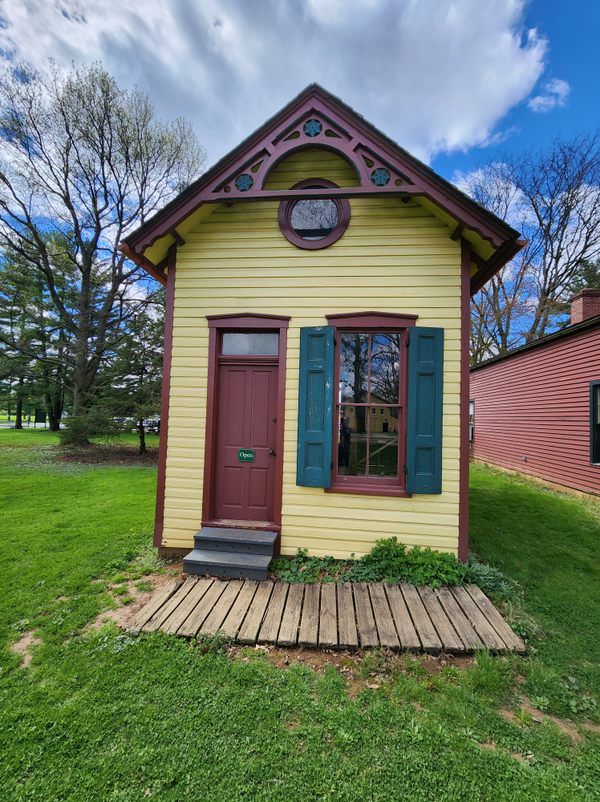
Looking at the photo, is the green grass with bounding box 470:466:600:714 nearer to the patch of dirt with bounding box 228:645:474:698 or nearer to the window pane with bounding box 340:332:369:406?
the patch of dirt with bounding box 228:645:474:698

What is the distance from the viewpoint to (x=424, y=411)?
4066mm

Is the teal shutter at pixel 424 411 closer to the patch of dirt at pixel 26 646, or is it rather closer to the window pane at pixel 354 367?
the window pane at pixel 354 367

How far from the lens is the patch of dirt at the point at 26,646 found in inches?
101

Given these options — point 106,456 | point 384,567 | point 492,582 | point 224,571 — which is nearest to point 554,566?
point 492,582

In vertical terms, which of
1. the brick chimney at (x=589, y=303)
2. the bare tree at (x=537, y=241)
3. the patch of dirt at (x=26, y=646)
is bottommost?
the patch of dirt at (x=26, y=646)

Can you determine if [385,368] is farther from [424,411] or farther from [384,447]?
[384,447]

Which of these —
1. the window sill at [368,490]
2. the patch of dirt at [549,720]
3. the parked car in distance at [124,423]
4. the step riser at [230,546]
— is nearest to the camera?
the patch of dirt at [549,720]

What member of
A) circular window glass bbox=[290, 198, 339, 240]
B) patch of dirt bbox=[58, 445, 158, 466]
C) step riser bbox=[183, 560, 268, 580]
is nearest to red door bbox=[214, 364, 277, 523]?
step riser bbox=[183, 560, 268, 580]

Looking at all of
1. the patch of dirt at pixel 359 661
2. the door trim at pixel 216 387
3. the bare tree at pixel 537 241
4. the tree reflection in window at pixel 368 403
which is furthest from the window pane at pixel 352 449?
the bare tree at pixel 537 241

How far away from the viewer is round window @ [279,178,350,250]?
14.1 ft

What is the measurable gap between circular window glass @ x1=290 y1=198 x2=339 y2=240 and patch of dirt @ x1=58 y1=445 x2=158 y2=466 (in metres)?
10.2

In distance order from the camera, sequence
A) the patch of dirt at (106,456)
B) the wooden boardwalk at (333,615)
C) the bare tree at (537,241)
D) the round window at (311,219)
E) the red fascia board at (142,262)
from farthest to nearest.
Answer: the bare tree at (537,241)
the patch of dirt at (106,456)
the round window at (311,219)
the red fascia board at (142,262)
the wooden boardwalk at (333,615)

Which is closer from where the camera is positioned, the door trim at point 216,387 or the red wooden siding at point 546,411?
the door trim at point 216,387

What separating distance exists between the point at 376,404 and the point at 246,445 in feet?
5.49
